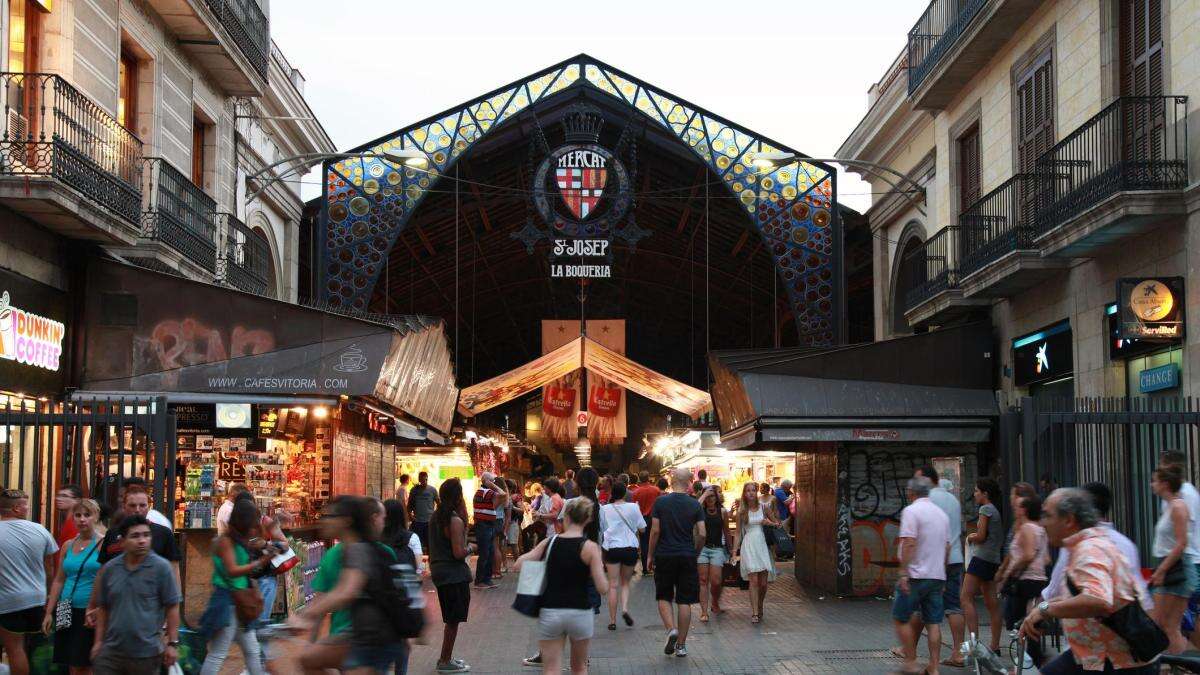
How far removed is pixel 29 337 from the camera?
54.3 ft

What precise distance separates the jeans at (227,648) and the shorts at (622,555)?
634cm

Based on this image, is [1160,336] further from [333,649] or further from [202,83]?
[202,83]

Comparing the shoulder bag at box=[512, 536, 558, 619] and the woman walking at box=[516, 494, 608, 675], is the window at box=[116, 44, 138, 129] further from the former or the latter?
the woman walking at box=[516, 494, 608, 675]

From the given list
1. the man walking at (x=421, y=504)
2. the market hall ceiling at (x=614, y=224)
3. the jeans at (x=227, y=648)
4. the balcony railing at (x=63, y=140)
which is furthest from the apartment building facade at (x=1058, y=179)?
the balcony railing at (x=63, y=140)

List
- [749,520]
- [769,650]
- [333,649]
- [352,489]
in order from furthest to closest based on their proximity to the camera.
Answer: [352,489], [749,520], [769,650], [333,649]

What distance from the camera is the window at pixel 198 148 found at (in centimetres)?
2248

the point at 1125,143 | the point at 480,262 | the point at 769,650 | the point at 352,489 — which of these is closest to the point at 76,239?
the point at 352,489

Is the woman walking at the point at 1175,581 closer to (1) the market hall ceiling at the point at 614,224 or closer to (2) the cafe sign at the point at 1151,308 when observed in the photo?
(2) the cafe sign at the point at 1151,308

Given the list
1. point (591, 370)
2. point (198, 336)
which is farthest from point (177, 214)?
point (591, 370)

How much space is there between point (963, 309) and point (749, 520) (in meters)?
6.12

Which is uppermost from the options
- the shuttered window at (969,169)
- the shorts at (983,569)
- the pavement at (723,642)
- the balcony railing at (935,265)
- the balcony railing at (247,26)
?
the balcony railing at (247,26)

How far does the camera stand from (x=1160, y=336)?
592 inches

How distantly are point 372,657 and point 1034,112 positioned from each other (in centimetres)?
1476

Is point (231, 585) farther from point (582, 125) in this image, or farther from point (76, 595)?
point (582, 125)
